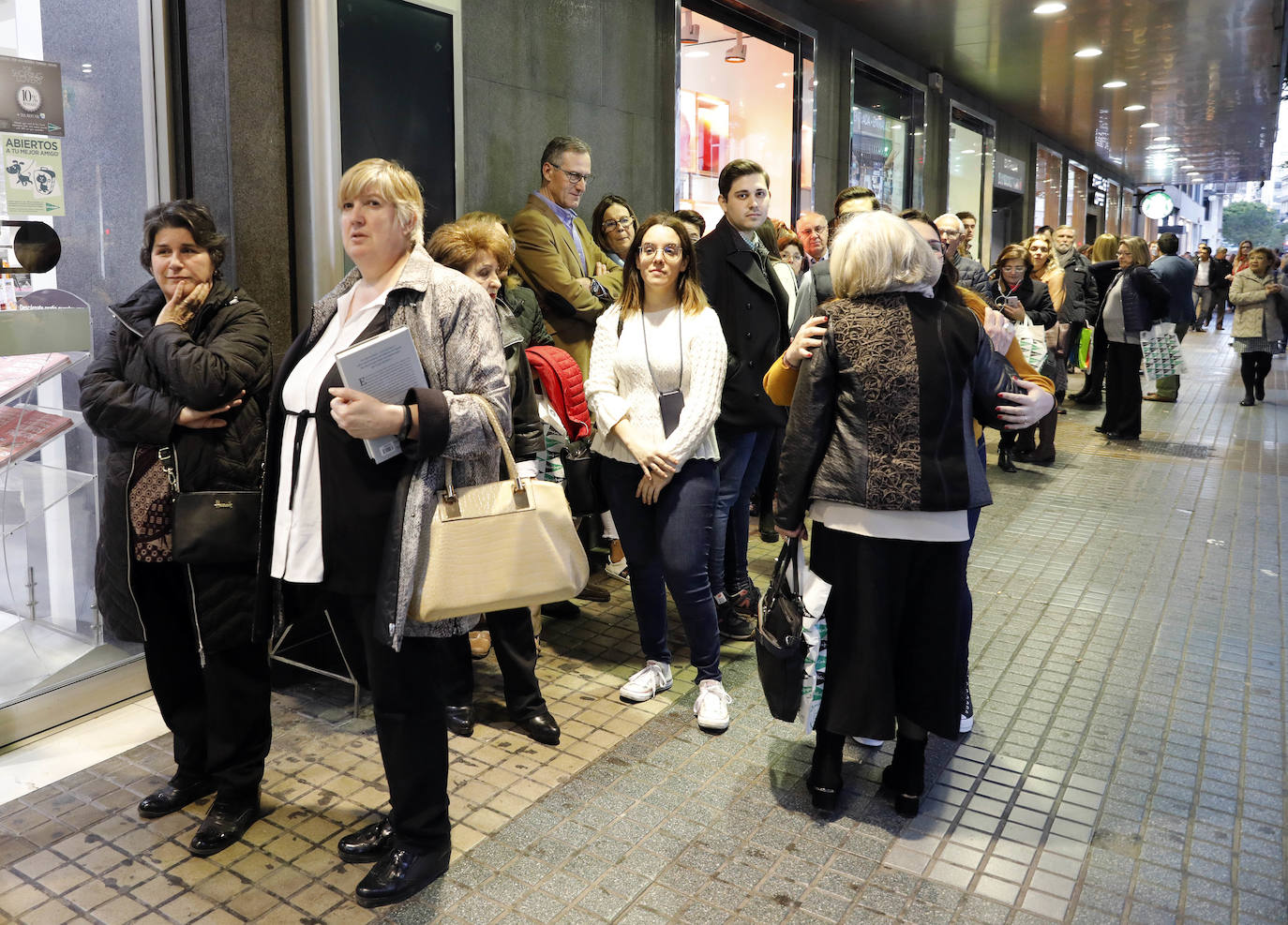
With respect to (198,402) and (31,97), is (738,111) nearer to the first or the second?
(31,97)

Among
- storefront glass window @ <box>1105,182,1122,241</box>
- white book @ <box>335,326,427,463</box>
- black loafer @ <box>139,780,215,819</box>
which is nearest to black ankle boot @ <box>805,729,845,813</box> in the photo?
white book @ <box>335,326,427,463</box>

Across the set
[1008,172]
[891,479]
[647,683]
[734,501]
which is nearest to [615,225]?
[734,501]

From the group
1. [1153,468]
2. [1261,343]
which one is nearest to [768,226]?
[1153,468]

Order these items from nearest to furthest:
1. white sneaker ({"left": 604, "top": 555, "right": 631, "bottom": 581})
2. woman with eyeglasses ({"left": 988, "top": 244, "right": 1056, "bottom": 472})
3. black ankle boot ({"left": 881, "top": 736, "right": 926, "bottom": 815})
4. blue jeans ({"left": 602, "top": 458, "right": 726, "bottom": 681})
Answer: black ankle boot ({"left": 881, "top": 736, "right": 926, "bottom": 815})
blue jeans ({"left": 602, "top": 458, "right": 726, "bottom": 681})
white sneaker ({"left": 604, "top": 555, "right": 631, "bottom": 581})
woman with eyeglasses ({"left": 988, "top": 244, "right": 1056, "bottom": 472})

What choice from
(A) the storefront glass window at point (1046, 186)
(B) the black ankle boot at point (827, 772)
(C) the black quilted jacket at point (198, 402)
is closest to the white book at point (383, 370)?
(C) the black quilted jacket at point (198, 402)

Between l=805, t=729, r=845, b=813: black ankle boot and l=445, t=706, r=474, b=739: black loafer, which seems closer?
l=805, t=729, r=845, b=813: black ankle boot

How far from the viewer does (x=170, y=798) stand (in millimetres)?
3334

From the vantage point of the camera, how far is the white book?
8.18 feet

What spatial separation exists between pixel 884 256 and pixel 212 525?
2190 millimetres

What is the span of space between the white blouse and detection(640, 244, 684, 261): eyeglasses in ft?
4.73

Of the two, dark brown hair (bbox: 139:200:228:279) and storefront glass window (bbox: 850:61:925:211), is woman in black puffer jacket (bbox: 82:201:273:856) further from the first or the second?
storefront glass window (bbox: 850:61:925:211)

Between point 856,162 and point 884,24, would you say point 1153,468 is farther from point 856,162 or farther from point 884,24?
point 884,24

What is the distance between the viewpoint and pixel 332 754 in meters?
3.74

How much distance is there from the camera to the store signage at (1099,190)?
88.1 ft
